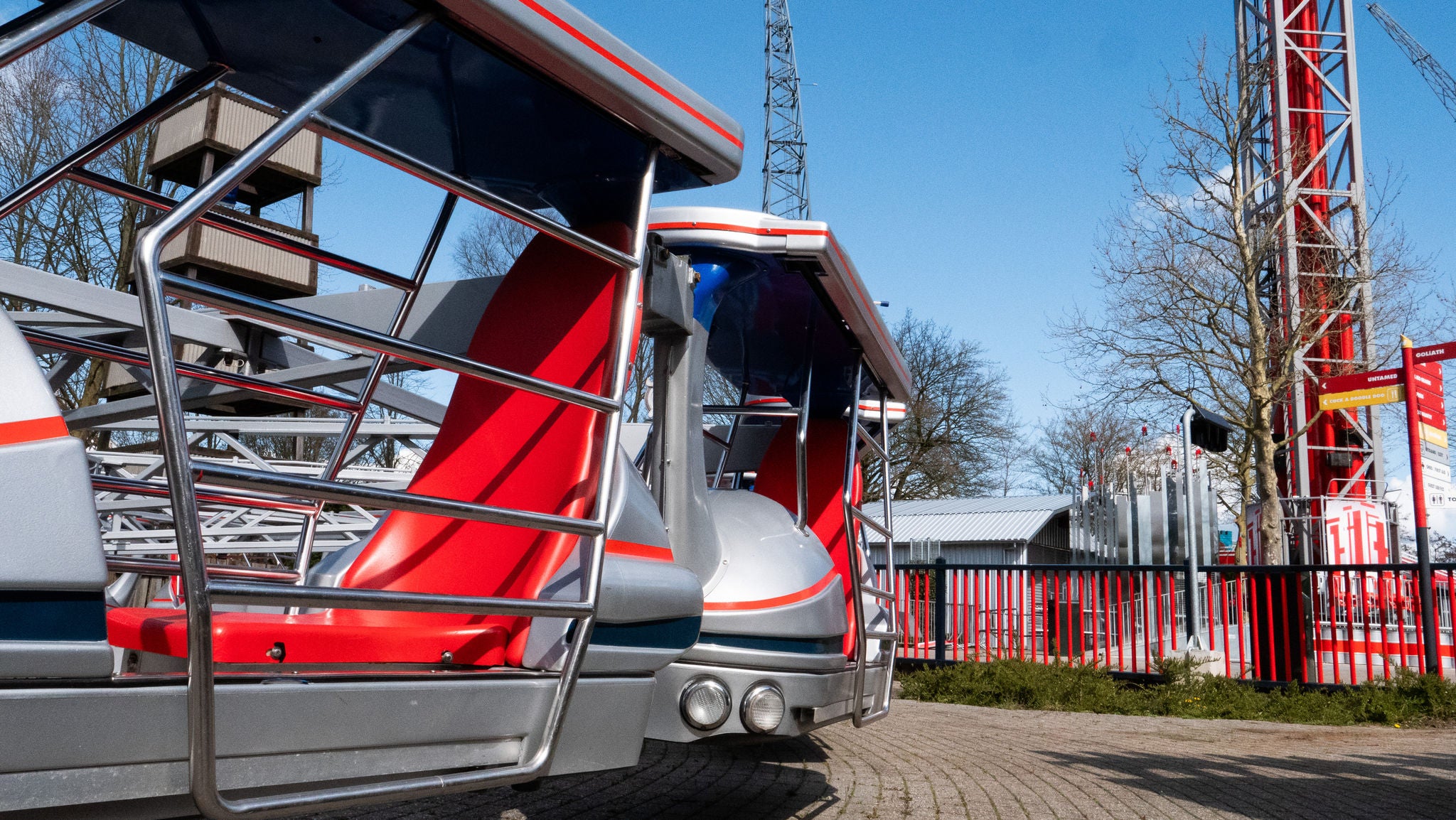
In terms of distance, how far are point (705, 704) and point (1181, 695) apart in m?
7.88

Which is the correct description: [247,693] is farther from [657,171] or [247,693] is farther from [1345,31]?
[1345,31]

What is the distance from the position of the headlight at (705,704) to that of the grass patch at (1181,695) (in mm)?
7359

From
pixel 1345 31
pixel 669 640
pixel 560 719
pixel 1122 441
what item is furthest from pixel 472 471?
pixel 1122 441

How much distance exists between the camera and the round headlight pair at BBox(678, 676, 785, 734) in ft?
11.0

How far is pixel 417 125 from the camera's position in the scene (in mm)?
2594

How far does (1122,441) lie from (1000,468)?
5.22m

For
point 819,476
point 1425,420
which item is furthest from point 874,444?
point 1425,420

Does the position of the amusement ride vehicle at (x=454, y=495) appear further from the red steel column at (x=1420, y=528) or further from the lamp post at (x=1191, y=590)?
the lamp post at (x=1191, y=590)

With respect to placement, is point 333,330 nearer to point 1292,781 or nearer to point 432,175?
point 432,175

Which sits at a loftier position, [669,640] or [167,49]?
[167,49]

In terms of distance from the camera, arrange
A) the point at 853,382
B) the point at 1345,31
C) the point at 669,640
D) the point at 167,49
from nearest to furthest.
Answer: the point at 167,49, the point at 669,640, the point at 853,382, the point at 1345,31

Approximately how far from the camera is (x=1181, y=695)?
9914mm

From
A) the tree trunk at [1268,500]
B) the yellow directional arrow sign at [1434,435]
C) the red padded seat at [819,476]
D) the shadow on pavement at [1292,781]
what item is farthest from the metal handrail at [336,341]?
the tree trunk at [1268,500]

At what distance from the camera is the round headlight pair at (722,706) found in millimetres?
3354
